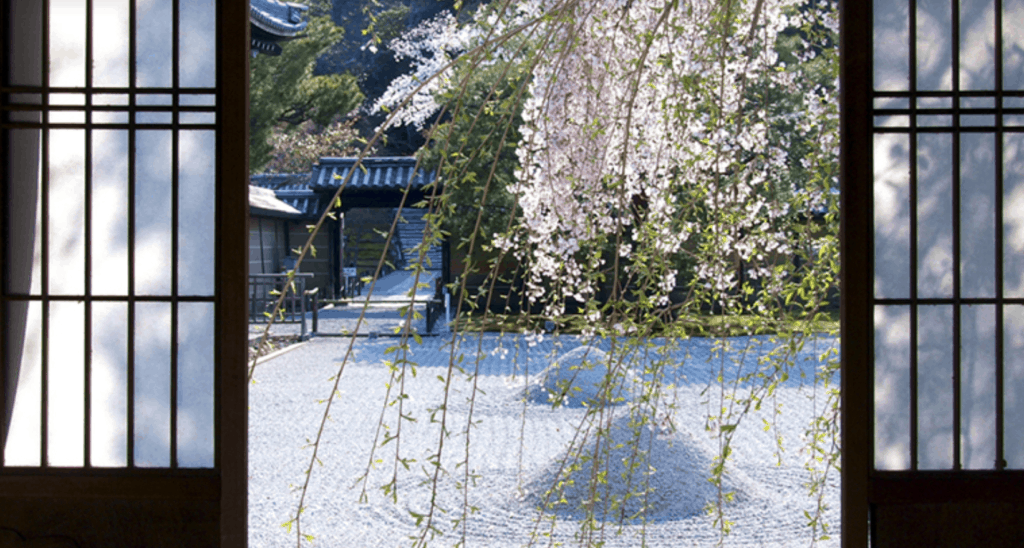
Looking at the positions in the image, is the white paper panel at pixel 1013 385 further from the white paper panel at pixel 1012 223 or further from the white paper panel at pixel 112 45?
the white paper panel at pixel 112 45

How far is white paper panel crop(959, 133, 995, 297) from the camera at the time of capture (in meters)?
Answer: 1.55

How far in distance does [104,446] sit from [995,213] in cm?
171

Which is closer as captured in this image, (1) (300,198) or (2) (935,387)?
(2) (935,387)

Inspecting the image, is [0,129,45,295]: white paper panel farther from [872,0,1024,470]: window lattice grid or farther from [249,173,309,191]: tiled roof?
[249,173,309,191]: tiled roof

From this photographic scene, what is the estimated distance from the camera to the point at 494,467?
4461mm

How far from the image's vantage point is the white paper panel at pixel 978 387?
1.54 meters

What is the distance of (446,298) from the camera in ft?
33.6

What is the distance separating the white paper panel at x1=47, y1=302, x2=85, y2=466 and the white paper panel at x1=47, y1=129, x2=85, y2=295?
51 millimetres

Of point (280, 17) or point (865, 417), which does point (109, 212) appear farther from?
point (280, 17)

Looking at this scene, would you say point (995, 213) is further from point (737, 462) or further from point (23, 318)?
point (737, 462)

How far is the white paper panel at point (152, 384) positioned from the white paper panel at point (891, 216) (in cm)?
133

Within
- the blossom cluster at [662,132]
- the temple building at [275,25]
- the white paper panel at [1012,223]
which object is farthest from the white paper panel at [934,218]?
the temple building at [275,25]

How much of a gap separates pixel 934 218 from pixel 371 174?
1002 cm

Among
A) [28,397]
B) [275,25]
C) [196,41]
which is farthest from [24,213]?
[275,25]
